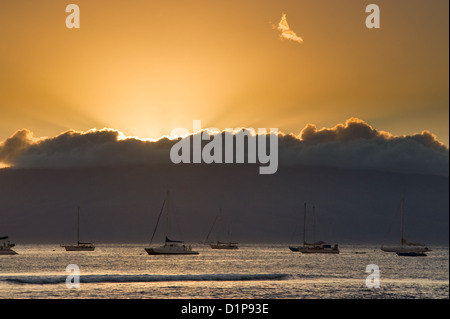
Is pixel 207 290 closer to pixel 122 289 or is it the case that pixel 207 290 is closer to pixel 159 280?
pixel 122 289

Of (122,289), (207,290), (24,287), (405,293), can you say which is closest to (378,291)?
(405,293)
